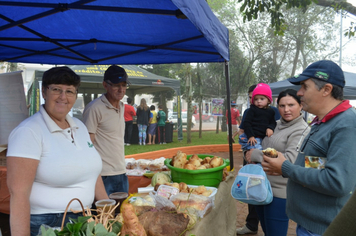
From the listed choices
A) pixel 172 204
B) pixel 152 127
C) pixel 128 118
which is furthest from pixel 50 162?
pixel 152 127

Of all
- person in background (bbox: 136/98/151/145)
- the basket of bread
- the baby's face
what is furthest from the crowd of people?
person in background (bbox: 136/98/151/145)

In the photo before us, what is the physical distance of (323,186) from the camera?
1524 millimetres

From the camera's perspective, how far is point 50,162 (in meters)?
1.61

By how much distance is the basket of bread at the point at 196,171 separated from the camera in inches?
104

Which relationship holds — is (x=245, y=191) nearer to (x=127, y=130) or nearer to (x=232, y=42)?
(x=127, y=130)

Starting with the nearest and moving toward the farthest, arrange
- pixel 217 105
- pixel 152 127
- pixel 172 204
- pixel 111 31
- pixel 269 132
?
pixel 172 204
pixel 111 31
pixel 269 132
pixel 152 127
pixel 217 105

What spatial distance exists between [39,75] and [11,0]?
745cm

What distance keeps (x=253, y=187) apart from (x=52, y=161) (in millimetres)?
→ 1727

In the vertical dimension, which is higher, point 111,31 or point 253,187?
point 111,31

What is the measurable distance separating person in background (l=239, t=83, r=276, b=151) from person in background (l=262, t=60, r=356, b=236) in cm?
163

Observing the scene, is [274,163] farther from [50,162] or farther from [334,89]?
[50,162]

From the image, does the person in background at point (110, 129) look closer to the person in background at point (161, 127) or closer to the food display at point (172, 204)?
the food display at point (172, 204)

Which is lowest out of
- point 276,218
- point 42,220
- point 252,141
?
point 276,218

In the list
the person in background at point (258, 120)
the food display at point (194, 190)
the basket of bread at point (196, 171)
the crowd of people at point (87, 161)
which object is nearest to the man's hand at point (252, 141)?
→ the person in background at point (258, 120)
